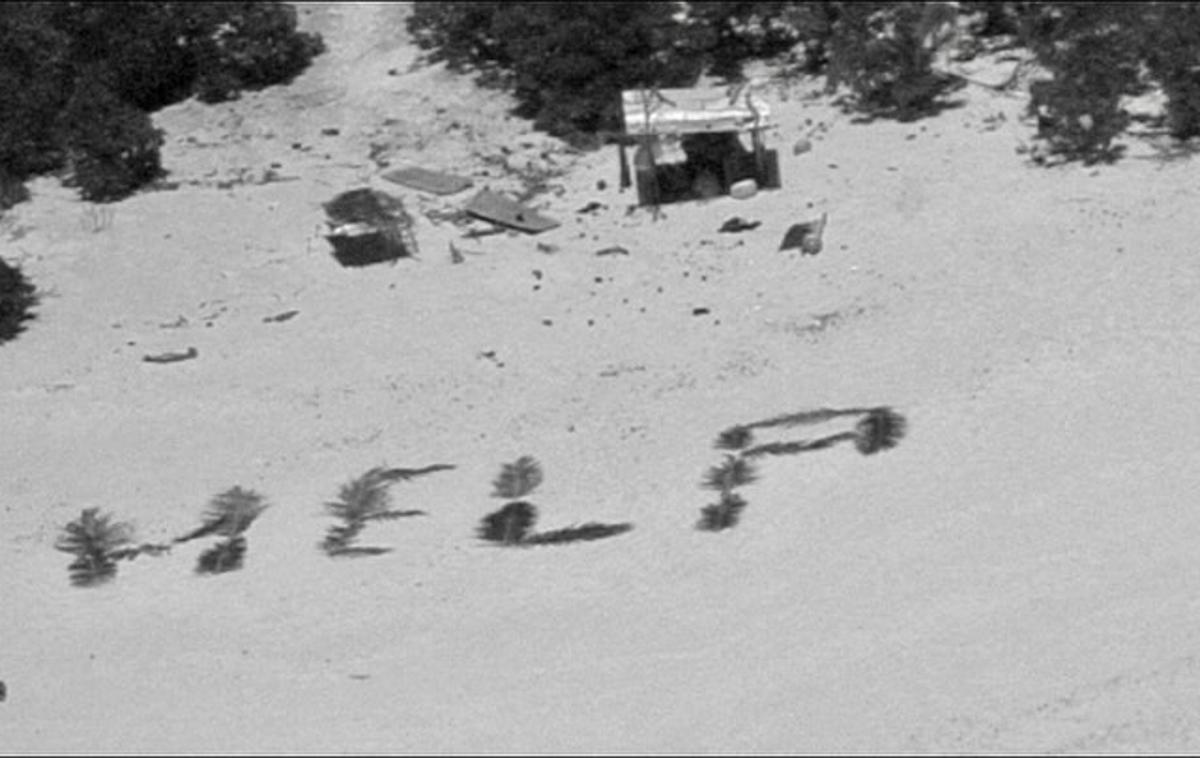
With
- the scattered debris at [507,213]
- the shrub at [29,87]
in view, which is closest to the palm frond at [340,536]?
the scattered debris at [507,213]

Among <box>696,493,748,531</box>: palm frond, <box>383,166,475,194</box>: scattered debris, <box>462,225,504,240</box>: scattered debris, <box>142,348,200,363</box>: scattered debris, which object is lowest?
<box>696,493,748,531</box>: palm frond

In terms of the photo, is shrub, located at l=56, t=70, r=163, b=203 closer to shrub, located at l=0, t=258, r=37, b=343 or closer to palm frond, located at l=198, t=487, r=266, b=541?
shrub, located at l=0, t=258, r=37, b=343

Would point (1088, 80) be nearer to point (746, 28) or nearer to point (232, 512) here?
point (746, 28)

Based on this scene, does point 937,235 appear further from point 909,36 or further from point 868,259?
point 909,36

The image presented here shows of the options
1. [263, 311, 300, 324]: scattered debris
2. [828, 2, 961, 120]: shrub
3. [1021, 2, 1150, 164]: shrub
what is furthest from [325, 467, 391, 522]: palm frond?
[828, 2, 961, 120]: shrub

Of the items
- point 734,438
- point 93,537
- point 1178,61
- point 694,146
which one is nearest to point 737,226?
point 694,146

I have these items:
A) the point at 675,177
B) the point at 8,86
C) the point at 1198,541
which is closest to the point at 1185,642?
the point at 1198,541

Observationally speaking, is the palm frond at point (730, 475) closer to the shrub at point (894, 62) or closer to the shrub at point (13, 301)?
the shrub at point (13, 301)

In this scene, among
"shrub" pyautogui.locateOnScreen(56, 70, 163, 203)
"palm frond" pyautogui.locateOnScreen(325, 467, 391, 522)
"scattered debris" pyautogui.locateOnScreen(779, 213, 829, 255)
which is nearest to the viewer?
"palm frond" pyautogui.locateOnScreen(325, 467, 391, 522)
